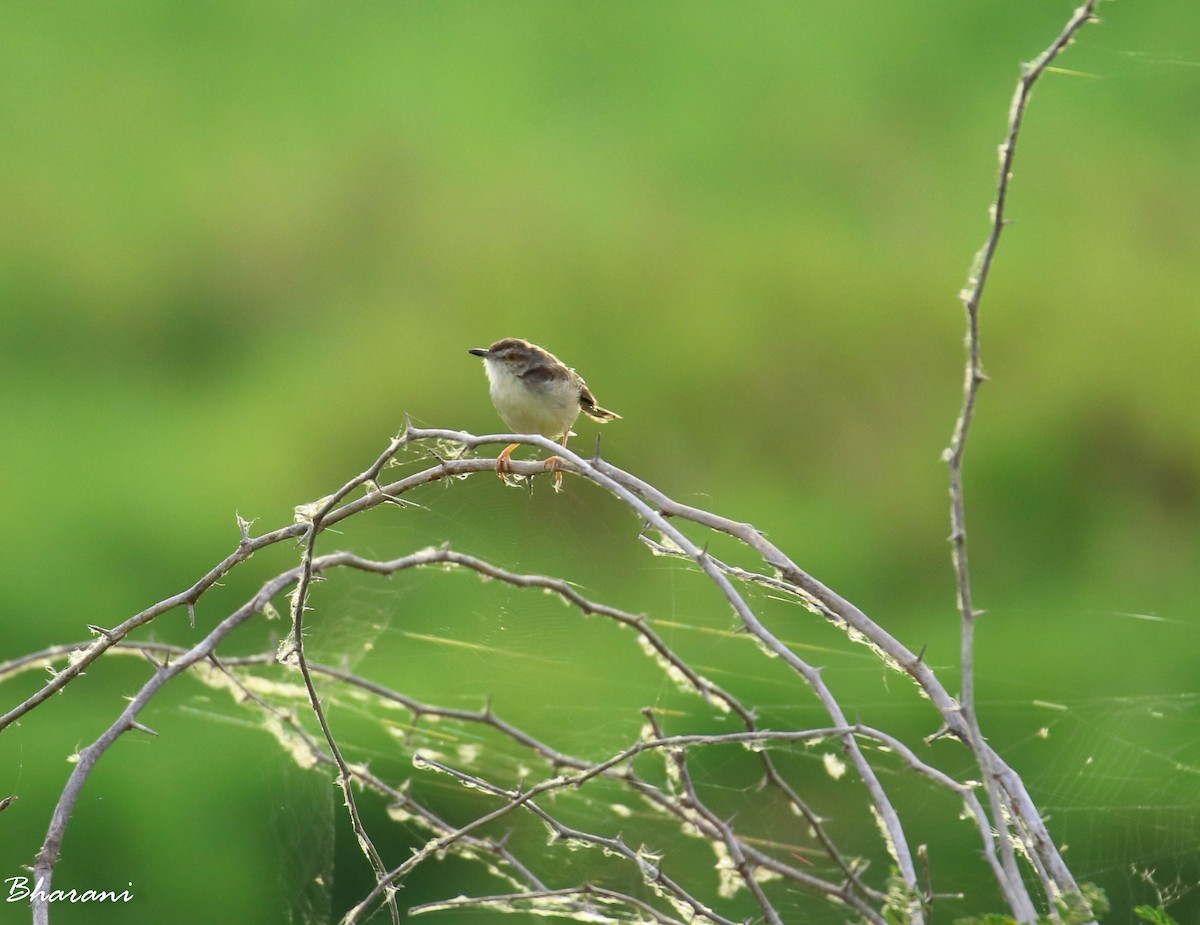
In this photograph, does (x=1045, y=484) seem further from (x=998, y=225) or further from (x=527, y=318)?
(x=998, y=225)

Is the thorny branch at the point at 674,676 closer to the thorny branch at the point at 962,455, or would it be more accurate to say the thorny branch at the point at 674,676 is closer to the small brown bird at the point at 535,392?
the thorny branch at the point at 962,455

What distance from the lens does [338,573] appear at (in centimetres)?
439

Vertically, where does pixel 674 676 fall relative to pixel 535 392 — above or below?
below

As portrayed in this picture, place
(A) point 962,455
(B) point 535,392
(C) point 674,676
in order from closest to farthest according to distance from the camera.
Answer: (A) point 962,455 → (C) point 674,676 → (B) point 535,392

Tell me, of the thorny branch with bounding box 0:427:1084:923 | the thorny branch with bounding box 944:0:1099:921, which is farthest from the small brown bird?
the thorny branch with bounding box 944:0:1099:921

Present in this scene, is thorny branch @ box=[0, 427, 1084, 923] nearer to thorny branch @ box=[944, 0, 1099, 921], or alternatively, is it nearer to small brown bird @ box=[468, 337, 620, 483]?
thorny branch @ box=[944, 0, 1099, 921]

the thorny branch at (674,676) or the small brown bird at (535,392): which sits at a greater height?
the small brown bird at (535,392)

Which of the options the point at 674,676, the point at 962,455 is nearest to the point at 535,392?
the point at 674,676

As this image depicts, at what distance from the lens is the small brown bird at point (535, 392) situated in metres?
3.90

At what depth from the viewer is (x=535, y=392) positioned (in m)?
3.91

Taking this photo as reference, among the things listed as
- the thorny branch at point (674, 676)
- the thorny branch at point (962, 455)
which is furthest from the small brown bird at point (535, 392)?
the thorny branch at point (962, 455)

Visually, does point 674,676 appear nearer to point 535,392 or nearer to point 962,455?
point 962,455

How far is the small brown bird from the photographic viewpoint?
390 centimetres

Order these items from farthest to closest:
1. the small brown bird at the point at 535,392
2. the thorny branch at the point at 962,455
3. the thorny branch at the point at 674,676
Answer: the small brown bird at the point at 535,392 → the thorny branch at the point at 674,676 → the thorny branch at the point at 962,455
